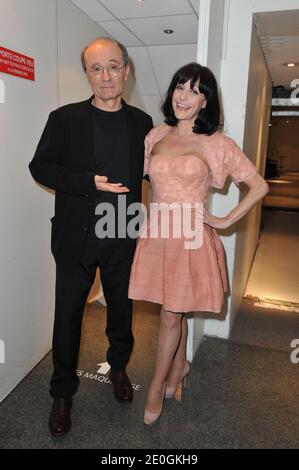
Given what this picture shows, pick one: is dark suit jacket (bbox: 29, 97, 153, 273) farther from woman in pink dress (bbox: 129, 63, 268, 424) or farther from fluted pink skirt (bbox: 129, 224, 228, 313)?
fluted pink skirt (bbox: 129, 224, 228, 313)

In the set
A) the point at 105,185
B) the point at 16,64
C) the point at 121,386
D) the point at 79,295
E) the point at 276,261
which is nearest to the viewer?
the point at 105,185

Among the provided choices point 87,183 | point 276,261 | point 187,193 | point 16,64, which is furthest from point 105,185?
point 276,261

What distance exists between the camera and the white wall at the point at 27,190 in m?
1.89

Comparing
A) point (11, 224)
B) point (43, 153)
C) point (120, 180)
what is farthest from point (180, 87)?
point (11, 224)

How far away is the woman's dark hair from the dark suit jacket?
21 centimetres

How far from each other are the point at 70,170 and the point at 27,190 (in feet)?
1.78

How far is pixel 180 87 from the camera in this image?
1592 millimetres

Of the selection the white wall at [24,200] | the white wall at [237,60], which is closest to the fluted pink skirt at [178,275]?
the white wall at [24,200]

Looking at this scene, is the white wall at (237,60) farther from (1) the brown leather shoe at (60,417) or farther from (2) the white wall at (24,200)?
(1) the brown leather shoe at (60,417)

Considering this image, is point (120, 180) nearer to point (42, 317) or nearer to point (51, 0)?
point (42, 317)

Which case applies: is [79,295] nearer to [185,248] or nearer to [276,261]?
[185,248]

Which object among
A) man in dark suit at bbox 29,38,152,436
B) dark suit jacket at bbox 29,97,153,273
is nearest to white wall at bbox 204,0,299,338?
man in dark suit at bbox 29,38,152,436

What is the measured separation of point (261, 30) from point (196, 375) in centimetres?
240

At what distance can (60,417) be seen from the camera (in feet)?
5.88
